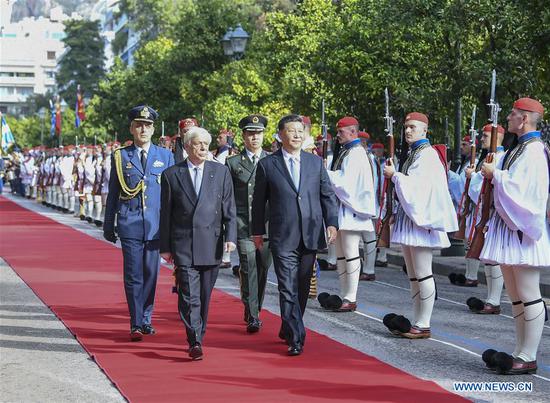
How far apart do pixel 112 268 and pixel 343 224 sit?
636 centimetres

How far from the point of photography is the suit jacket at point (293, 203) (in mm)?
9750

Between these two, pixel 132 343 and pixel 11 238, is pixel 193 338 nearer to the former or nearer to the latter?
pixel 132 343

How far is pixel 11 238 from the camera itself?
2477 cm

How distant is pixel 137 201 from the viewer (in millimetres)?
10586

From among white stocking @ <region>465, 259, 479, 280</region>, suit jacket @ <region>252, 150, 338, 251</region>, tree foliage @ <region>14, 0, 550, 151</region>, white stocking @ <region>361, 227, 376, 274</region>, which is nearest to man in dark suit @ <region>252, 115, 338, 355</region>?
suit jacket @ <region>252, 150, 338, 251</region>

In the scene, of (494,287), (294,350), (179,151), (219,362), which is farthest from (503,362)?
(179,151)

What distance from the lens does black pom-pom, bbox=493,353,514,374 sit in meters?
8.62

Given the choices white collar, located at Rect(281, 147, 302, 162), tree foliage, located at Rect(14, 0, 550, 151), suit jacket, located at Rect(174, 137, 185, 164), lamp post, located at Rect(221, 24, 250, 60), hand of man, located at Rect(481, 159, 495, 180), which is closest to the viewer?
hand of man, located at Rect(481, 159, 495, 180)

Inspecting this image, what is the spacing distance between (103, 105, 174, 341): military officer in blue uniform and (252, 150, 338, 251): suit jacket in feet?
3.58

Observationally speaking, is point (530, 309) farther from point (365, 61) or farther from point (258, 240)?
point (365, 61)

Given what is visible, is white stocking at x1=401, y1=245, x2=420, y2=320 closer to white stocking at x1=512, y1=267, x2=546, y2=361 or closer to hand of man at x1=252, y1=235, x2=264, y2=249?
hand of man at x1=252, y1=235, x2=264, y2=249

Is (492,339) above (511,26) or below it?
below

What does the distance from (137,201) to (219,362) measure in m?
2.02

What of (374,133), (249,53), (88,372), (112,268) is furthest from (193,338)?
(249,53)
